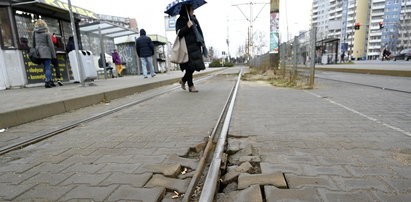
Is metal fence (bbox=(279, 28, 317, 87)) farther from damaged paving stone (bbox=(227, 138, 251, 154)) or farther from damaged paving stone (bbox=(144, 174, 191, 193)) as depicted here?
damaged paving stone (bbox=(144, 174, 191, 193))

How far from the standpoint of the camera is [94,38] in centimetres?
1427

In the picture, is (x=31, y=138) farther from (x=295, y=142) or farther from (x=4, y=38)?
(x=4, y=38)

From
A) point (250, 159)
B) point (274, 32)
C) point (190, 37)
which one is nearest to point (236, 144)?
point (250, 159)

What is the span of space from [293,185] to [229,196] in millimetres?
453

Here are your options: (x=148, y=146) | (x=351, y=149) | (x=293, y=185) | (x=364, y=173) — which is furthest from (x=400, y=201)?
(x=148, y=146)

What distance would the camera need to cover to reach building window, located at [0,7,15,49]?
756cm

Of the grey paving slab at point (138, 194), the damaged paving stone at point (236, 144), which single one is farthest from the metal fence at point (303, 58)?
the grey paving slab at point (138, 194)

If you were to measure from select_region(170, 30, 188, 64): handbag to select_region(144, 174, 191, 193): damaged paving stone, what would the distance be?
15.1 feet

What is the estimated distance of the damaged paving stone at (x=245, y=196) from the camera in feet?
4.72

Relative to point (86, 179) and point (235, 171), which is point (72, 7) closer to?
point (86, 179)

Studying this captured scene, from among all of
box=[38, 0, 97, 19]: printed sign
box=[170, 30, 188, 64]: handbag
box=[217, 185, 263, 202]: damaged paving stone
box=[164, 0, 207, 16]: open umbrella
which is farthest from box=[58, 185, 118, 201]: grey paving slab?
box=[38, 0, 97, 19]: printed sign

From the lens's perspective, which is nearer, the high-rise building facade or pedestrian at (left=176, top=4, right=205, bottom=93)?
pedestrian at (left=176, top=4, right=205, bottom=93)

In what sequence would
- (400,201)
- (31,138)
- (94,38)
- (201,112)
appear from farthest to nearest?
(94,38)
(201,112)
(31,138)
(400,201)

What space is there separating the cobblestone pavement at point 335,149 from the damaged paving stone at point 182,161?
22.4 inches
